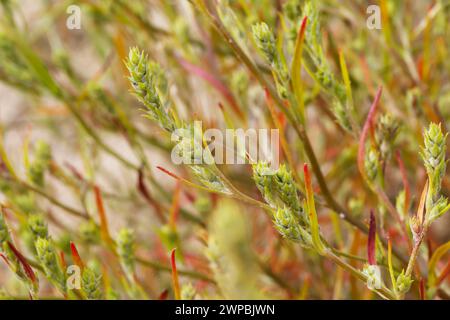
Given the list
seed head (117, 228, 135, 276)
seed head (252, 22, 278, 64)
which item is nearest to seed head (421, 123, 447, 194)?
seed head (252, 22, 278, 64)

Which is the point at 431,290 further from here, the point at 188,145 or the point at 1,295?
the point at 1,295

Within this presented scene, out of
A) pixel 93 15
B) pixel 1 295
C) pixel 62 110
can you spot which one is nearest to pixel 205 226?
pixel 1 295

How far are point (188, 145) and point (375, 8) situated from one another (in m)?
0.57

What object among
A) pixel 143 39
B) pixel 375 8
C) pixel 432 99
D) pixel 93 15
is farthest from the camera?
pixel 93 15

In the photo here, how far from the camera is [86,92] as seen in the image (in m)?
1.22

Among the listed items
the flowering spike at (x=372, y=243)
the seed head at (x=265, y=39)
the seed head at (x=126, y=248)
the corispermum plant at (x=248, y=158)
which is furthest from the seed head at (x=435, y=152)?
the seed head at (x=126, y=248)

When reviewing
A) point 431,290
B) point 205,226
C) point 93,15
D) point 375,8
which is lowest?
point 431,290

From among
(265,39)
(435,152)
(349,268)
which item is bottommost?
(349,268)

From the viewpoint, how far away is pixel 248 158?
773 millimetres

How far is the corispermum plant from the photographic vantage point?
2.41 ft

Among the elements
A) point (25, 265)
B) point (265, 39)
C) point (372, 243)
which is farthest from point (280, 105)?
point (25, 265)

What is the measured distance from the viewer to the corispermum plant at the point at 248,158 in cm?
73

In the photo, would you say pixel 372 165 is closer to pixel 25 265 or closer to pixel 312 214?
pixel 312 214

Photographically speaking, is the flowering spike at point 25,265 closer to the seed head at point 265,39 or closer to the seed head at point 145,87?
the seed head at point 145,87
